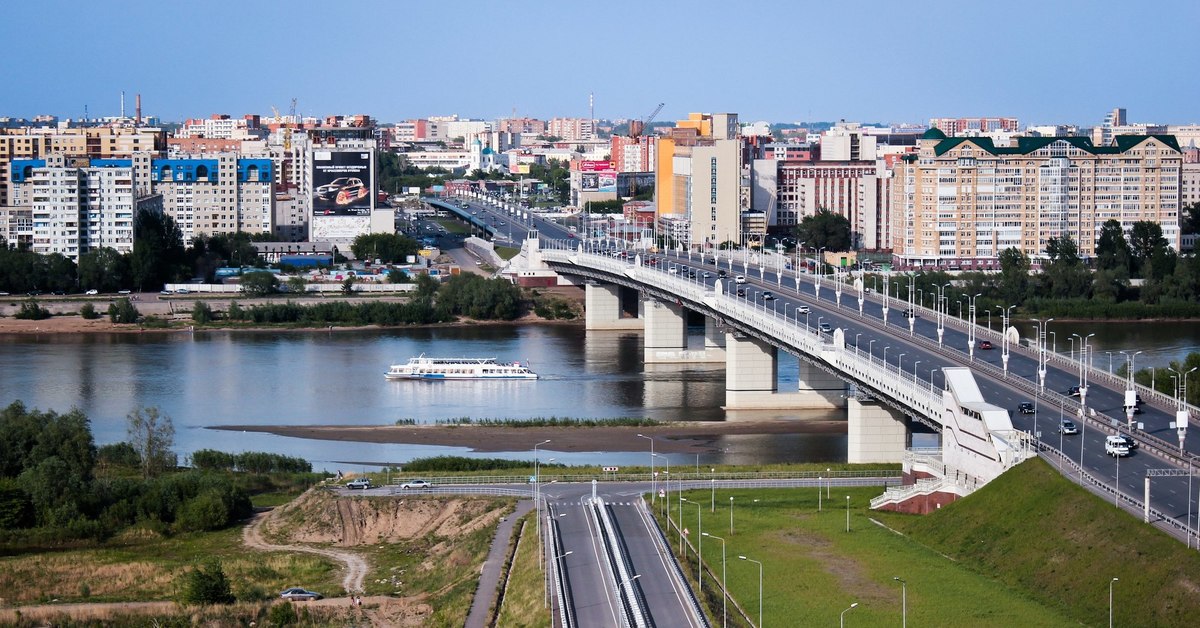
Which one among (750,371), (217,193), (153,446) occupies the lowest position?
(153,446)

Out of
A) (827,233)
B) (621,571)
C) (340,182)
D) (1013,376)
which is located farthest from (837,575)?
(340,182)

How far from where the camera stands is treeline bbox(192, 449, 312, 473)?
31.7 meters

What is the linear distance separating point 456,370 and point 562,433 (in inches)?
365

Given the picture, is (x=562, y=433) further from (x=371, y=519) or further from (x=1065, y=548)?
(x=1065, y=548)

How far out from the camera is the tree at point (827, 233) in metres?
70.6

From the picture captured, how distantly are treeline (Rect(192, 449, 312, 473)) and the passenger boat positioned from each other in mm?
12281

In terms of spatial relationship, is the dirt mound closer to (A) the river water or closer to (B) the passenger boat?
(A) the river water

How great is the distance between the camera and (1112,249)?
206ft

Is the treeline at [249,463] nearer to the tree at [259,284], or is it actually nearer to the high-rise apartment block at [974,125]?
the tree at [259,284]

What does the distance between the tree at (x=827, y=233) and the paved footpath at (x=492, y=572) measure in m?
45.4

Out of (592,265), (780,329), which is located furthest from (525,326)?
(780,329)

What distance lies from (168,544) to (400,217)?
57876mm

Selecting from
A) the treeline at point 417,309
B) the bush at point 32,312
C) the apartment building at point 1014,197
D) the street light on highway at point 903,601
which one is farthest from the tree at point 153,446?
the apartment building at point 1014,197

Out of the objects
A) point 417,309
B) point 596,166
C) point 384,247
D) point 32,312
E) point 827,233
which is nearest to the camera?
point 32,312
